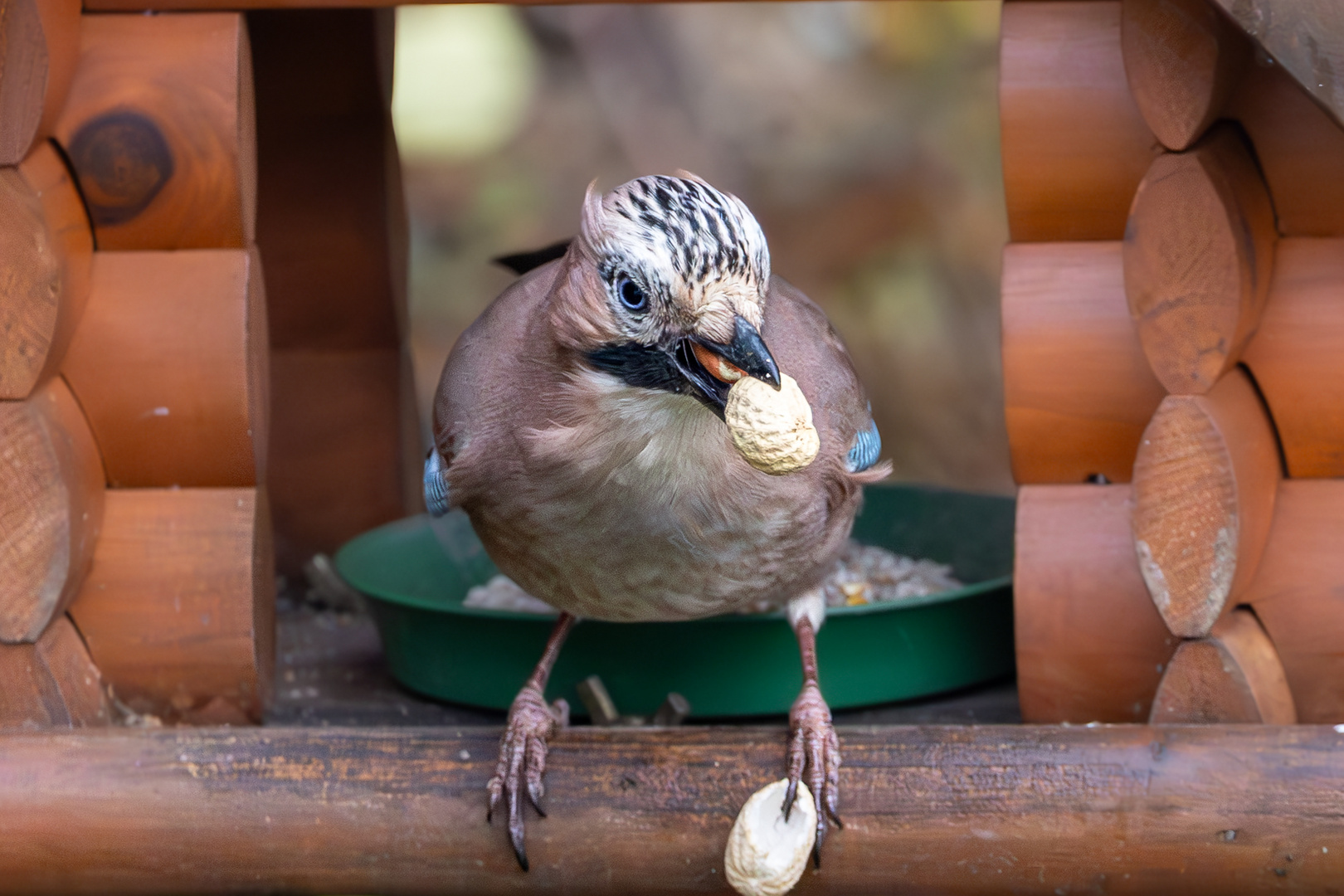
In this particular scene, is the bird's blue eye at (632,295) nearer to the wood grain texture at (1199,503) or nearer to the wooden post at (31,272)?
the wood grain texture at (1199,503)

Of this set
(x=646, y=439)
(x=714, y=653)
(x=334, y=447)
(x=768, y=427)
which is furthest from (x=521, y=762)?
(x=334, y=447)

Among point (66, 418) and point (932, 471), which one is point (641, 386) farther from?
point (932, 471)

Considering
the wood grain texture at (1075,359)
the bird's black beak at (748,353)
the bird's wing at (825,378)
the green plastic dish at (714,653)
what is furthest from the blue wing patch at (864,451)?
the bird's black beak at (748,353)

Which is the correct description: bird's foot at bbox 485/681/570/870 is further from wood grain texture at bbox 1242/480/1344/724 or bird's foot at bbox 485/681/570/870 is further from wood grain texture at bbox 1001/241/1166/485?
wood grain texture at bbox 1242/480/1344/724

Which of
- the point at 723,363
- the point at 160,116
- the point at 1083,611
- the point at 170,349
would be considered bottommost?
the point at 1083,611

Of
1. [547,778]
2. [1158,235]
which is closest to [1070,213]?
[1158,235]

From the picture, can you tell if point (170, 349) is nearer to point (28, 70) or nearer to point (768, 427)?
point (28, 70)
